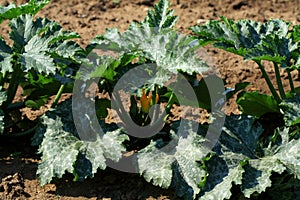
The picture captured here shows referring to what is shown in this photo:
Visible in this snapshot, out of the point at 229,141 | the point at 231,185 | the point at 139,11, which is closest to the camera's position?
the point at 231,185

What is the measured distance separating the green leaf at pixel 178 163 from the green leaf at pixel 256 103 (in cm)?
52

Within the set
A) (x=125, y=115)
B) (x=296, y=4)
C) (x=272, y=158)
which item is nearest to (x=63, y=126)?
(x=125, y=115)

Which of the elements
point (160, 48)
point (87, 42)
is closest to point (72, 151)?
point (160, 48)

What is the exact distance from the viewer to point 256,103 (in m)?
5.00

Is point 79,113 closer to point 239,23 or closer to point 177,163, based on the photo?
point 177,163

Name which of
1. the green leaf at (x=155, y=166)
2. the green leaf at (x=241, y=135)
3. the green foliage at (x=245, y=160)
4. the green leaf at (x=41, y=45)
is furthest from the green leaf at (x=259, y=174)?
the green leaf at (x=41, y=45)

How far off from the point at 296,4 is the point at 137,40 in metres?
2.74

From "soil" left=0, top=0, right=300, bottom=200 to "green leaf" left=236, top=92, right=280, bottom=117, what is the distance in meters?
0.33

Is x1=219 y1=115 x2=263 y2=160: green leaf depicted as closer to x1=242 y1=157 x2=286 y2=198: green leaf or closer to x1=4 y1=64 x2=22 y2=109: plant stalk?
A: x1=242 y1=157 x2=286 y2=198: green leaf

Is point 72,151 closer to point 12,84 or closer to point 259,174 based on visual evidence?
point 12,84

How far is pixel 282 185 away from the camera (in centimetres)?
447

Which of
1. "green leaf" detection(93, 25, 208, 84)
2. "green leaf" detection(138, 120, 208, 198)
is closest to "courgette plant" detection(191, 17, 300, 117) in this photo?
"green leaf" detection(93, 25, 208, 84)

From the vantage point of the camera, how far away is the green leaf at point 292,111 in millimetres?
4434

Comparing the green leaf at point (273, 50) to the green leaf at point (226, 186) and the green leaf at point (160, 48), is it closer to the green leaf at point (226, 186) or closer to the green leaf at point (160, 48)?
the green leaf at point (160, 48)
